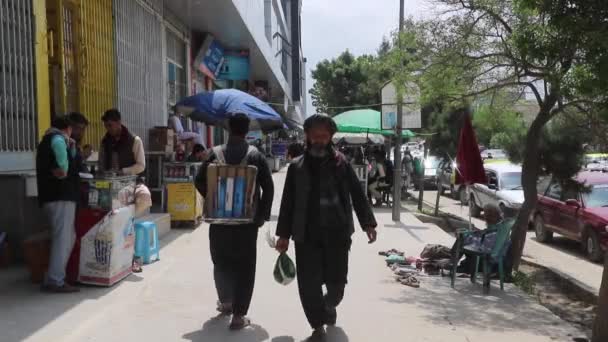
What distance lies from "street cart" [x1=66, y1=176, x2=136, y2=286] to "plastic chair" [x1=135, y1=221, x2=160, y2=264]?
3.57 feet

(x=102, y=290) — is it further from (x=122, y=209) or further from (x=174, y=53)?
(x=174, y=53)

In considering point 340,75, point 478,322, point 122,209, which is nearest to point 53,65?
point 122,209

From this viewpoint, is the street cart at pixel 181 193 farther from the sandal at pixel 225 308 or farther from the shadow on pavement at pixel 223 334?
the shadow on pavement at pixel 223 334

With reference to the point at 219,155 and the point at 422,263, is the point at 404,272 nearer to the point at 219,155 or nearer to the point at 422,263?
the point at 422,263

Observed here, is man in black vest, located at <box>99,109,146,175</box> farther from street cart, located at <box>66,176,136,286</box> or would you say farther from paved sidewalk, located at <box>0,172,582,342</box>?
paved sidewalk, located at <box>0,172,582,342</box>

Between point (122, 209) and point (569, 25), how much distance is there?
4.49 meters

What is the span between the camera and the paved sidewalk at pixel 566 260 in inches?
355

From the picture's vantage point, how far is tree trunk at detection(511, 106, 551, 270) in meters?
7.94

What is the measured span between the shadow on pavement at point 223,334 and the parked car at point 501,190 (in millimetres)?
9829

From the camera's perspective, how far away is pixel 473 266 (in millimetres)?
7148

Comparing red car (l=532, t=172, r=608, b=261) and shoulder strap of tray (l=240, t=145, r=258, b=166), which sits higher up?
shoulder strap of tray (l=240, t=145, r=258, b=166)

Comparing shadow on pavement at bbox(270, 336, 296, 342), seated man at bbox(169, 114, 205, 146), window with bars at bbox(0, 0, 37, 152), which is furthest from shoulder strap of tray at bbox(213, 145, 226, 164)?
seated man at bbox(169, 114, 205, 146)

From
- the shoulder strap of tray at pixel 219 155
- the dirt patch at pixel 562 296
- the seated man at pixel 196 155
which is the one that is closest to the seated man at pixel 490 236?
the dirt patch at pixel 562 296

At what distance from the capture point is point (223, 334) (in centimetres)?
473
